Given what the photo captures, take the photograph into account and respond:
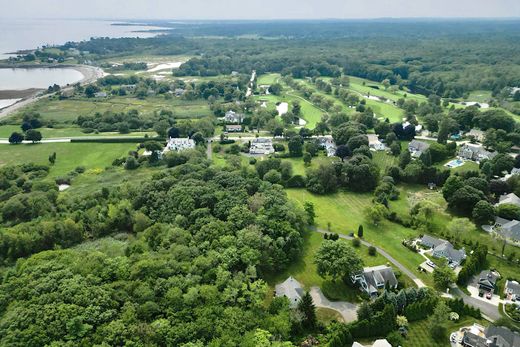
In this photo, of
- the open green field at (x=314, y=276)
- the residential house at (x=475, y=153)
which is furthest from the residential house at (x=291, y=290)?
the residential house at (x=475, y=153)

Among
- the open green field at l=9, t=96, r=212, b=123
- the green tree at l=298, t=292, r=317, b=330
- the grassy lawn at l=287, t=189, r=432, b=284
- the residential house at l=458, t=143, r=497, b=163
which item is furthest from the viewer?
the open green field at l=9, t=96, r=212, b=123

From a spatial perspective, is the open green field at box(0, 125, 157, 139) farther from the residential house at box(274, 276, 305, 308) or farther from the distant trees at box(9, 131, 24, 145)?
the residential house at box(274, 276, 305, 308)

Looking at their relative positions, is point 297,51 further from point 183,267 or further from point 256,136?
point 183,267

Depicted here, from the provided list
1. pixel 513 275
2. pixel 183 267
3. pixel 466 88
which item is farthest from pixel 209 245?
pixel 466 88

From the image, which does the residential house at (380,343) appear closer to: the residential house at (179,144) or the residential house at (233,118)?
the residential house at (179,144)

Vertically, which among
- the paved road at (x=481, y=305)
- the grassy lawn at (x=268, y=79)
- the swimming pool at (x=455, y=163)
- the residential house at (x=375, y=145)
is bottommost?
the paved road at (x=481, y=305)

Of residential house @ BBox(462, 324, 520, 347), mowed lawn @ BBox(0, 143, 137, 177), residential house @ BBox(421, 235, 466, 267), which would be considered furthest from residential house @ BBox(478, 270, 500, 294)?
mowed lawn @ BBox(0, 143, 137, 177)
